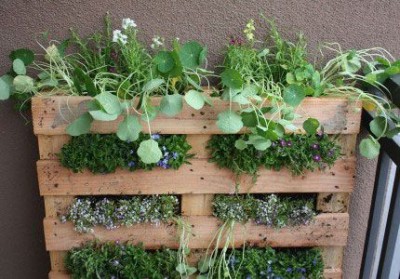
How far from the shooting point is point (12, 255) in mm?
1795

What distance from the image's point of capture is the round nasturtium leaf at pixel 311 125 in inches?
54.9

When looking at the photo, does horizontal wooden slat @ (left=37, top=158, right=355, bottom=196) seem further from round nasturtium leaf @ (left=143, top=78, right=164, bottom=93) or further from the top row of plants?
round nasturtium leaf @ (left=143, top=78, right=164, bottom=93)

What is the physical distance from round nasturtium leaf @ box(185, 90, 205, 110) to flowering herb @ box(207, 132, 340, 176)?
18 cm

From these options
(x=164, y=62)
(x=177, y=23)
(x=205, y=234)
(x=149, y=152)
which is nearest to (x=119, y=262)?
(x=205, y=234)

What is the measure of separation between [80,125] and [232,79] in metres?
0.45

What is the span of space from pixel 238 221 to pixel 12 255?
0.87 meters

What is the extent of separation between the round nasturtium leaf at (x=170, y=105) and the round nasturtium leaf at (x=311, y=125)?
370 millimetres

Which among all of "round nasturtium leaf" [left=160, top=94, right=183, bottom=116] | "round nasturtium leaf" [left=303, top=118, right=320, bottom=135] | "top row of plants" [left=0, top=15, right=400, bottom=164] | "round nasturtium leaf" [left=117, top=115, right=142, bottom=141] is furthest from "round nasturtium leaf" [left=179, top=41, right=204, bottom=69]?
"round nasturtium leaf" [left=303, top=118, right=320, bottom=135]

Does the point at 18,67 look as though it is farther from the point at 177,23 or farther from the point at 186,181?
the point at 186,181

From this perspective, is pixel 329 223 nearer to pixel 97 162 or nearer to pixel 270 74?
pixel 270 74

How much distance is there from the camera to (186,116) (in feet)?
4.73

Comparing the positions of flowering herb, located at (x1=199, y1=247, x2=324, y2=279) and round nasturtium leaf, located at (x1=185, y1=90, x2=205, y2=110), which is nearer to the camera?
round nasturtium leaf, located at (x1=185, y1=90, x2=205, y2=110)

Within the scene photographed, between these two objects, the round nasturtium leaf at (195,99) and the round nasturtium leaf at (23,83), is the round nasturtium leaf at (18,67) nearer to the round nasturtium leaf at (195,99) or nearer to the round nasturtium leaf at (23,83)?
the round nasturtium leaf at (23,83)

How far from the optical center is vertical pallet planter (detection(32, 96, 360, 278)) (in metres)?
1.45
